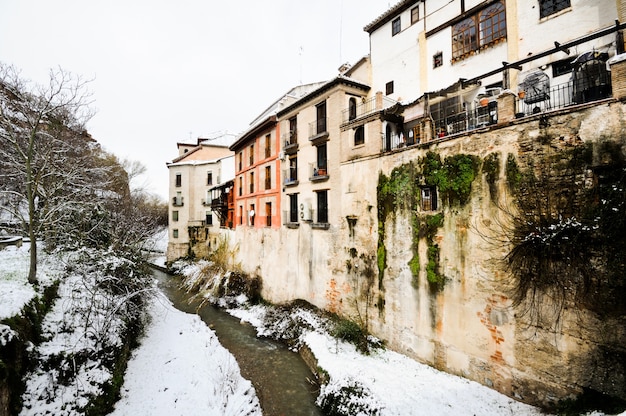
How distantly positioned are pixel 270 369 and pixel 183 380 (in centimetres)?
314

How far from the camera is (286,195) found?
1655cm

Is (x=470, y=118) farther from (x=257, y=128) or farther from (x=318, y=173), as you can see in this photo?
(x=257, y=128)

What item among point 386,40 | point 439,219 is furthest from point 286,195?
point 386,40

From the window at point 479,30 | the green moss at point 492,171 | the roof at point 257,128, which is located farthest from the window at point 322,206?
the window at point 479,30

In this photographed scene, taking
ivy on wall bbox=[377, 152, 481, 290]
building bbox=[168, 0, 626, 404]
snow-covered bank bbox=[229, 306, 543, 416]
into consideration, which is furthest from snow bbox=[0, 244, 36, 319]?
ivy on wall bbox=[377, 152, 481, 290]

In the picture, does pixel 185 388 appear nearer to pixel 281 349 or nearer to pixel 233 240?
pixel 281 349

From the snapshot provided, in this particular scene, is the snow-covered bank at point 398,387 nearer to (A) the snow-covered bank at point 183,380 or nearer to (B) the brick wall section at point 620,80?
(A) the snow-covered bank at point 183,380

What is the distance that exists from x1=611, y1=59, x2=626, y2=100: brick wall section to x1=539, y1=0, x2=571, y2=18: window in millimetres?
5749

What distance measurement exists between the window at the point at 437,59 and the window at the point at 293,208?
32.2ft

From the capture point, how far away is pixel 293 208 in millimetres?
16188

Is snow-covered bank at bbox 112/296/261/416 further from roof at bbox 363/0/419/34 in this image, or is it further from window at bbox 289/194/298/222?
roof at bbox 363/0/419/34

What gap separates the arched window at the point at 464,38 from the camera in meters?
12.1

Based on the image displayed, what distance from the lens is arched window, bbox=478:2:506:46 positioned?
440 inches

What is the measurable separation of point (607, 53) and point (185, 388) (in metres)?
17.8
